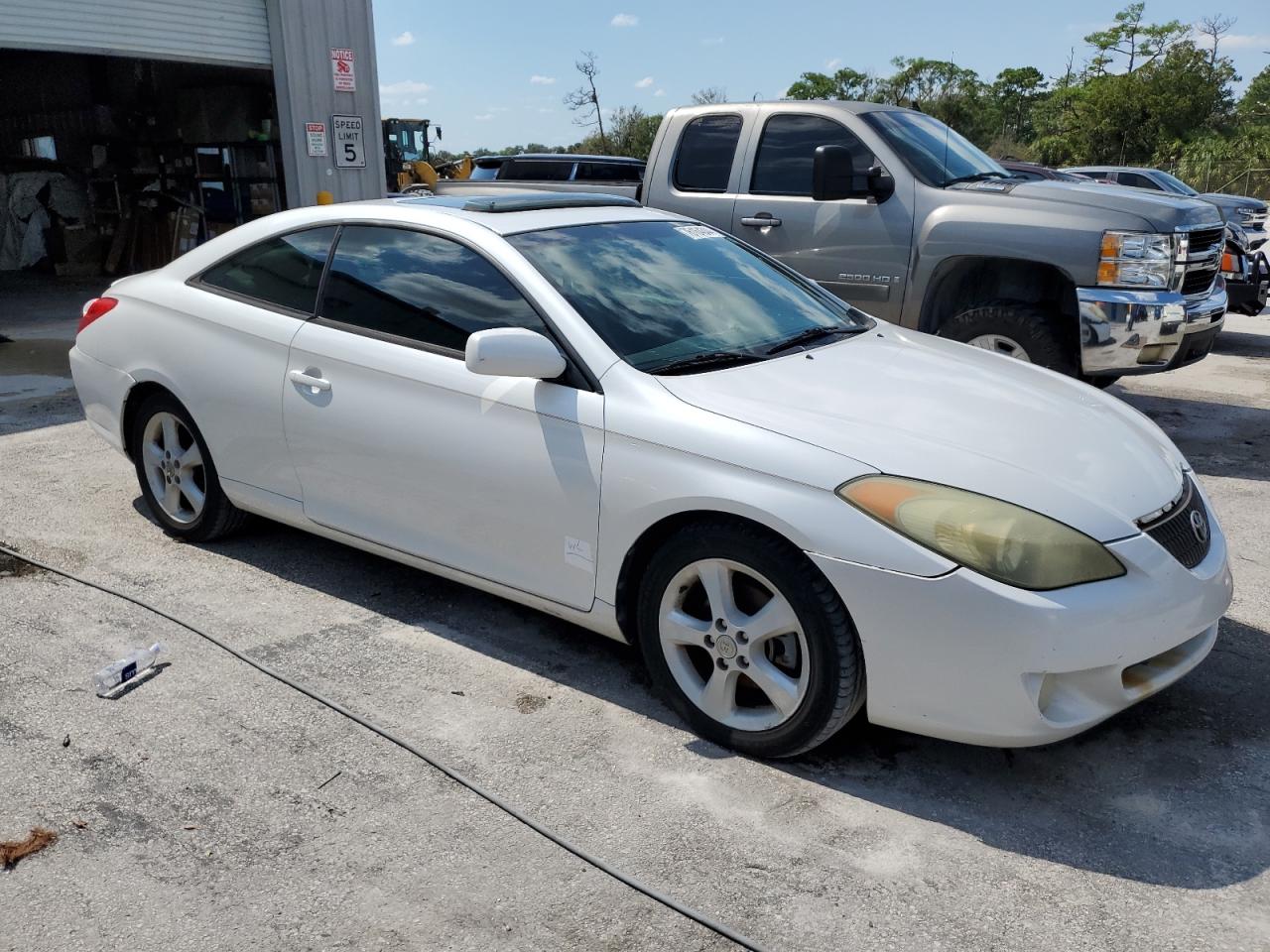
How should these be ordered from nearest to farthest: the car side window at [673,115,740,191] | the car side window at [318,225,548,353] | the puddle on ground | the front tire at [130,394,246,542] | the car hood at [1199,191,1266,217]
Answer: the car side window at [318,225,548,353] < the front tire at [130,394,246,542] < the car side window at [673,115,740,191] < the puddle on ground < the car hood at [1199,191,1266,217]

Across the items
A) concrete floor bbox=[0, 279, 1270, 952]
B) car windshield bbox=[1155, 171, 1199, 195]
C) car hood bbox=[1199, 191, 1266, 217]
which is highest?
car windshield bbox=[1155, 171, 1199, 195]

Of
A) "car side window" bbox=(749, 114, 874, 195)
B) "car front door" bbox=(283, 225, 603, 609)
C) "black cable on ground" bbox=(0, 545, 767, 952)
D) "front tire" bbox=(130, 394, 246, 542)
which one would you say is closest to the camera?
"black cable on ground" bbox=(0, 545, 767, 952)

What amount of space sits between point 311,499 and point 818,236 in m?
4.18

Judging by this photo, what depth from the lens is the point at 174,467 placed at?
4.79 metres

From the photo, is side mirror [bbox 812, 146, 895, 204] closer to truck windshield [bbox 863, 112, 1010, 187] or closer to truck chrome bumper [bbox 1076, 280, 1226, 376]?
truck windshield [bbox 863, 112, 1010, 187]

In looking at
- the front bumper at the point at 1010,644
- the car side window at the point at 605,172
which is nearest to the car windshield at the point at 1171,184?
the car side window at the point at 605,172

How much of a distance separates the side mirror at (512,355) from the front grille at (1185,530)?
1762mm

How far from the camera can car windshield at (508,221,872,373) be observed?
359 cm

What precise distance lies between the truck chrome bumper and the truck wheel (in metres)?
0.19

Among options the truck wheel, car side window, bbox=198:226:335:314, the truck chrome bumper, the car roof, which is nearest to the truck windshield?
the truck wheel

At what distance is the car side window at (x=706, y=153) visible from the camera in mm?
7570

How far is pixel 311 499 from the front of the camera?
13.7 ft

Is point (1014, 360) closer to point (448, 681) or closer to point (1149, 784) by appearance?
point (1149, 784)

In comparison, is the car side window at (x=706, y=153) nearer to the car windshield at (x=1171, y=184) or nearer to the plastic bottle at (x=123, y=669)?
the plastic bottle at (x=123, y=669)
